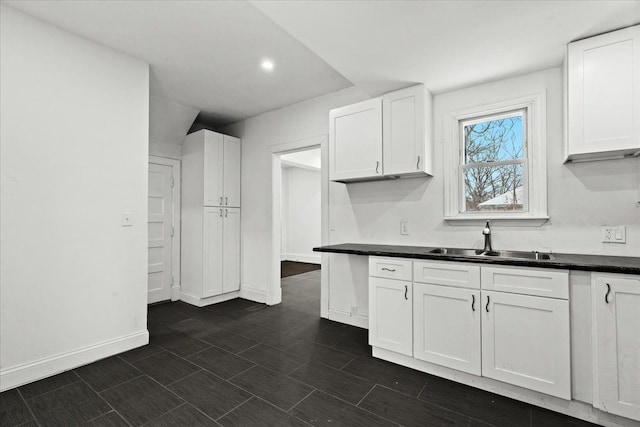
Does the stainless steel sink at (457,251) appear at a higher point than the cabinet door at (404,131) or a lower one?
lower

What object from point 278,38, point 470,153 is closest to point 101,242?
point 278,38

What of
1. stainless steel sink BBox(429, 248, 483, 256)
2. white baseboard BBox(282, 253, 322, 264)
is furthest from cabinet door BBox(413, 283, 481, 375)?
white baseboard BBox(282, 253, 322, 264)

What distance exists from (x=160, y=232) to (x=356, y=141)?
3040 mm

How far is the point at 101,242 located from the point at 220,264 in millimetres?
1737

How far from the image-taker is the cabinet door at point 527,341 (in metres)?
1.82

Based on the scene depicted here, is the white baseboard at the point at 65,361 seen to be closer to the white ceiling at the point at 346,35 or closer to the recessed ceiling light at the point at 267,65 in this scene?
the white ceiling at the point at 346,35

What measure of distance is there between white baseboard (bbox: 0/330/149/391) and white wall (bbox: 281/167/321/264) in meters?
5.13

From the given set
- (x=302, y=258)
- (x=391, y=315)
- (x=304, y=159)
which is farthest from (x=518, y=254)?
(x=302, y=258)

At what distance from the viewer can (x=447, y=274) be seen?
2217 millimetres

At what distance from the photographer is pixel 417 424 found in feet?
5.65

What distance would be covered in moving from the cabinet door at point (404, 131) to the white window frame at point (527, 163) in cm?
30

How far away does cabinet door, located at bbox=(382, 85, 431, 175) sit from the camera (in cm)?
265

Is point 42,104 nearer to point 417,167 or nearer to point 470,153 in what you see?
point 417,167

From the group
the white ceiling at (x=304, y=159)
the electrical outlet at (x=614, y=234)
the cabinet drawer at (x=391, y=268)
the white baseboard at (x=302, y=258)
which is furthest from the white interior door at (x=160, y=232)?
the electrical outlet at (x=614, y=234)
